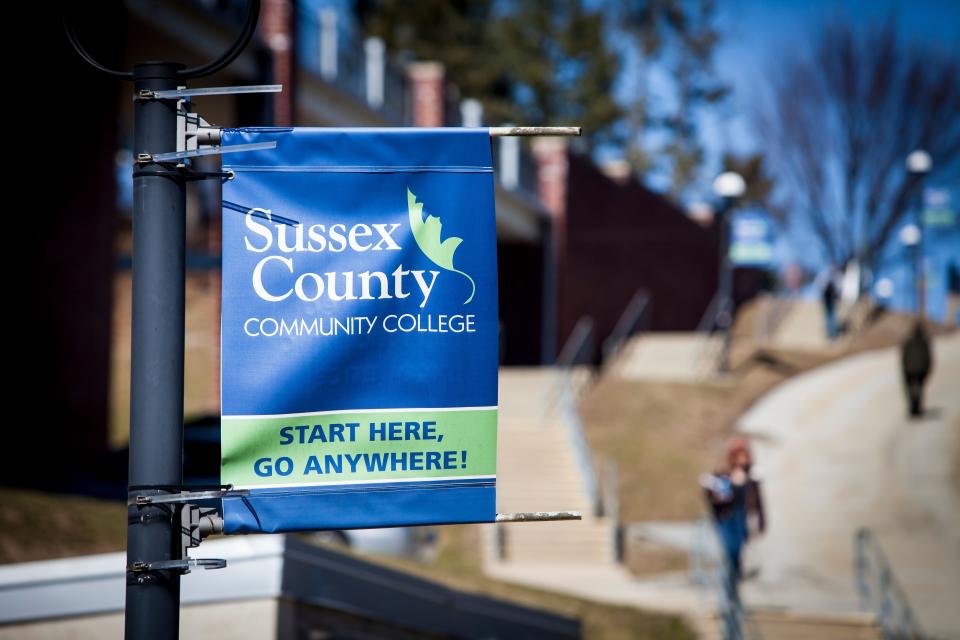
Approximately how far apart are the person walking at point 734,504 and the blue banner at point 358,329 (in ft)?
25.1

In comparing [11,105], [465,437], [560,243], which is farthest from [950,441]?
[465,437]

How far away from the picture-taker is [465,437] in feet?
14.5

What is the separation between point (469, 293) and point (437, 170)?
46cm

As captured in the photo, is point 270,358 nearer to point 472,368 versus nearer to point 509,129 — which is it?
point 472,368

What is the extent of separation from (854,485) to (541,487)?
5.07 m

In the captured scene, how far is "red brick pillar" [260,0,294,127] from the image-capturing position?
19.9 metres

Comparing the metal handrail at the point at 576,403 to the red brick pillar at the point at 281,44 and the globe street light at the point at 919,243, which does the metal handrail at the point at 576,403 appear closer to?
the red brick pillar at the point at 281,44

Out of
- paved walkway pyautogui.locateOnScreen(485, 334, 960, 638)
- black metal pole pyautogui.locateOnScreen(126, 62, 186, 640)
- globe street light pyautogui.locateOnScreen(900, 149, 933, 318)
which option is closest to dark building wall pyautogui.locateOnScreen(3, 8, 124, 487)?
paved walkway pyautogui.locateOnScreen(485, 334, 960, 638)

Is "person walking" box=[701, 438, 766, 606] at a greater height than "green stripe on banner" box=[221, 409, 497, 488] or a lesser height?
lesser

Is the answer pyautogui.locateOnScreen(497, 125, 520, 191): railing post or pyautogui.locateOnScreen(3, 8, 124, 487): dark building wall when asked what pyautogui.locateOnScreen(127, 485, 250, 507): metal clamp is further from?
pyautogui.locateOnScreen(497, 125, 520, 191): railing post

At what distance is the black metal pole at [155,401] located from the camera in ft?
13.4

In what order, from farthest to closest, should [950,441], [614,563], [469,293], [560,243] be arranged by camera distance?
[560,243] → [950,441] → [614,563] → [469,293]

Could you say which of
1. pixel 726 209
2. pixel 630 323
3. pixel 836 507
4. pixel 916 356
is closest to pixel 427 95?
pixel 726 209

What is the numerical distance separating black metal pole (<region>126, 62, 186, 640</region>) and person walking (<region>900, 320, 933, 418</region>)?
1959 cm
